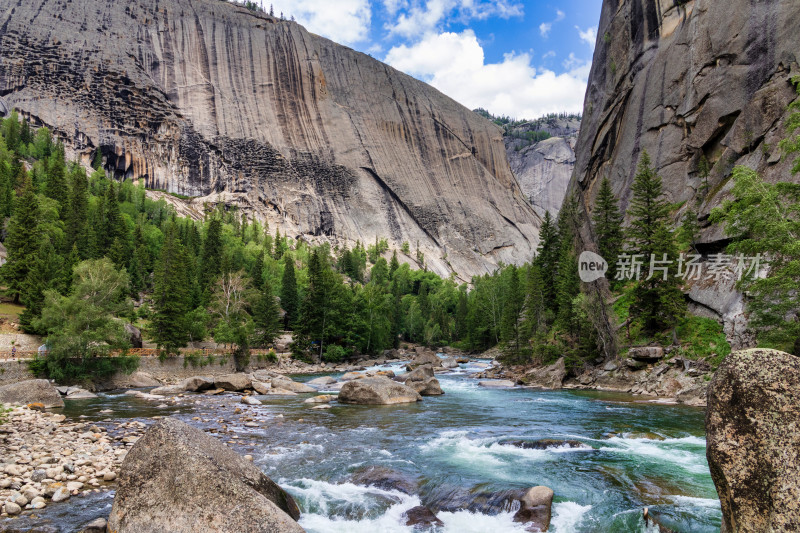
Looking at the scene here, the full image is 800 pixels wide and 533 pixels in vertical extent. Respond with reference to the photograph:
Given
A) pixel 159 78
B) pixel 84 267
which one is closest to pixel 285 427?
pixel 84 267

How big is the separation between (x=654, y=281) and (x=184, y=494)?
31.2 meters

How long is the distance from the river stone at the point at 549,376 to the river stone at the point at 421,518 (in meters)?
25.0

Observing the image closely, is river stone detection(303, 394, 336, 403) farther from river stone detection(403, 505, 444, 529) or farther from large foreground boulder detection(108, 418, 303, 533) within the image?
large foreground boulder detection(108, 418, 303, 533)

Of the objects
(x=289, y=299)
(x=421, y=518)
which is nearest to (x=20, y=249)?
(x=289, y=299)

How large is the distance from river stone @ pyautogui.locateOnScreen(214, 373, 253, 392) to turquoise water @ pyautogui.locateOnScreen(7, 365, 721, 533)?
5.61 m

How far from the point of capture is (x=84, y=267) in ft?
110

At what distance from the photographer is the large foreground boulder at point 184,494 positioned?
6578 millimetres

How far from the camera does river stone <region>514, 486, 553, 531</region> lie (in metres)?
8.40

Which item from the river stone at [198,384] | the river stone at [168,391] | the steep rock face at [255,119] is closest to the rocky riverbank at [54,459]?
the river stone at [168,391]

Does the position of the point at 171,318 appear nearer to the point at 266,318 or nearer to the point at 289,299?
the point at 266,318

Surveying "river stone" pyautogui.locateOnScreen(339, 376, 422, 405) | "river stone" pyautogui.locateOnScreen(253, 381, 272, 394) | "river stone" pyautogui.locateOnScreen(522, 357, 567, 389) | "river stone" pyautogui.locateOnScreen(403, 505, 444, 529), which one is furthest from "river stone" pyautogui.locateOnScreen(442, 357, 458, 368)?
"river stone" pyautogui.locateOnScreen(403, 505, 444, 529)

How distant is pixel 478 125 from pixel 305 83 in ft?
255

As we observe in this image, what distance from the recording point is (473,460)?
1242cm

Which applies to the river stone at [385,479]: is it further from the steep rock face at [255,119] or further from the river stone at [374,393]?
the steep rock face at [255,119]
